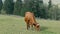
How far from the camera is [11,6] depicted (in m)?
65.3

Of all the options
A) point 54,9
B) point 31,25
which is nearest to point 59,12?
point 54,9

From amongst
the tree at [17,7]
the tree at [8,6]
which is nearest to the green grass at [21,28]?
the tree at [17,7]

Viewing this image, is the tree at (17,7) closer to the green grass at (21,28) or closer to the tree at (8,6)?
the tree at (8,6)

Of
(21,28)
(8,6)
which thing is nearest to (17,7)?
(8,6)

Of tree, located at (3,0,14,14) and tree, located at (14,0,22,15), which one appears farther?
tree, located at (3,0,14,14)

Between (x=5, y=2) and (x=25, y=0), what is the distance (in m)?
8.54

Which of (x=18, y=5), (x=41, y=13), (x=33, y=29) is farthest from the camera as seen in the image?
(x=18, y=5)

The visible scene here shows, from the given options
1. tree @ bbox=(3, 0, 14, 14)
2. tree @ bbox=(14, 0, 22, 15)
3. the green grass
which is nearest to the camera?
the green grass

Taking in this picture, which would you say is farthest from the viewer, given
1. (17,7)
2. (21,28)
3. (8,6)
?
(8,6)

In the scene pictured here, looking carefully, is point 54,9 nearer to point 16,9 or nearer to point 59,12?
point 59,12

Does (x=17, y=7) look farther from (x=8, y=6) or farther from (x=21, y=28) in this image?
(x=21, y=28)

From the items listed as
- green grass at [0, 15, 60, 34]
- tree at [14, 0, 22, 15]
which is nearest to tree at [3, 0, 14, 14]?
tree at [14, 0, 22, 15]

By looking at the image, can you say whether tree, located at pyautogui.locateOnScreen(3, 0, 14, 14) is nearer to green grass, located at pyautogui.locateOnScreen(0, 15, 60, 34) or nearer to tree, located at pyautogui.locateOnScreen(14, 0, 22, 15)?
tree, located at pyautogui.locateOnScreen(14, 0, 22, 15)

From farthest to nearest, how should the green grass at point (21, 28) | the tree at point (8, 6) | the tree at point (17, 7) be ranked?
the tree at point (8, 6) < the tree at point (17, 7) < the green grass at point (21, 28)
